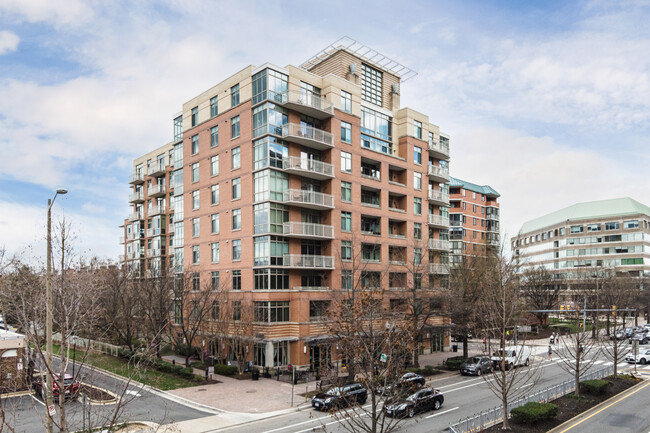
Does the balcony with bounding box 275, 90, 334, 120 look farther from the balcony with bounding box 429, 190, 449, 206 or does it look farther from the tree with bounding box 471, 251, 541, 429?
the tree with bounding box 471, 251, 541, 429

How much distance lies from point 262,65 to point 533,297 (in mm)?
57804

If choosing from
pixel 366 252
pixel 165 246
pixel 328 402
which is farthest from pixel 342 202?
pixel 165 246

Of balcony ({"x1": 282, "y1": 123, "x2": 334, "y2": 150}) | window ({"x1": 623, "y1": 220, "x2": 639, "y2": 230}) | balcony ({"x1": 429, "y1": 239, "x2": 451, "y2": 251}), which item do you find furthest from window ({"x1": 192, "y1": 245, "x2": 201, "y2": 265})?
window ({"x1": 623, "y1": 220, "x2": 639, "y2": 230})

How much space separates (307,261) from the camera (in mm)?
39969

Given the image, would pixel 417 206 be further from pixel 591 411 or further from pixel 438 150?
pixel 591 411

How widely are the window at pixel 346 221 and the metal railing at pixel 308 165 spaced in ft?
13.8

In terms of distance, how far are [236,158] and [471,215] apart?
52.0 m

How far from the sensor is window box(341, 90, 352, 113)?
4391 centimetres

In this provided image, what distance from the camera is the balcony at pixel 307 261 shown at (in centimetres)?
3909

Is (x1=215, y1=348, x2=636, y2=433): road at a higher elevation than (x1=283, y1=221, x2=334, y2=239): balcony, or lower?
lower

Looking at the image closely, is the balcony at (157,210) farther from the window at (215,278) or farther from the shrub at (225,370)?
the shrub at (225,370)

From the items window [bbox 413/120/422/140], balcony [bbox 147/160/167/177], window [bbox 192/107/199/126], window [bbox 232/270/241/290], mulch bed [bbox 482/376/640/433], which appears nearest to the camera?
mulch bed [bbox 482/376/640/433]

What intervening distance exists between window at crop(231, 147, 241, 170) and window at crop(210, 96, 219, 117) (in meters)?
5.26

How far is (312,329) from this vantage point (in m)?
39.2
